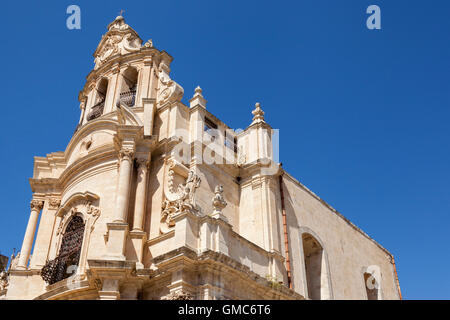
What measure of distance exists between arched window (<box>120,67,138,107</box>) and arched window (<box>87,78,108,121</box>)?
1.14m

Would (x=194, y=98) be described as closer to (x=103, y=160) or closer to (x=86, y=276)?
(x=103, y=160)

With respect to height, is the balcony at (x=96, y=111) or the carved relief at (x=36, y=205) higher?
the balcony at (x=96, y=111)

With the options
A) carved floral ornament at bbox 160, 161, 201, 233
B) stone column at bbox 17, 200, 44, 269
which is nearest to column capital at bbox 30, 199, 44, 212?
stone column at bbox 17, 200, 44, 269

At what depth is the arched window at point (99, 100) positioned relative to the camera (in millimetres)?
21453

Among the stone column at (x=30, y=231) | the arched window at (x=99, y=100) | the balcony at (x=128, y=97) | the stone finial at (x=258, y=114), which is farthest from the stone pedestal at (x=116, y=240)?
the stone finial at (x=258, y=114)

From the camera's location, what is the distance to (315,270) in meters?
20.2

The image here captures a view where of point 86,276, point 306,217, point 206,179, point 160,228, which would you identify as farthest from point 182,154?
point 306,217

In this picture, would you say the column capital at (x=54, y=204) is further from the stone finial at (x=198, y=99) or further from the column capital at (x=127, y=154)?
the stone finial at (x=198, y=99)

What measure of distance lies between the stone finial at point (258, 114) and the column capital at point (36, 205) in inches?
371

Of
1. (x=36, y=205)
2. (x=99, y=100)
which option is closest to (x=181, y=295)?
(x=36, y=205)

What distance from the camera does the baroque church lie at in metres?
13.8

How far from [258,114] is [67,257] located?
950 cm
